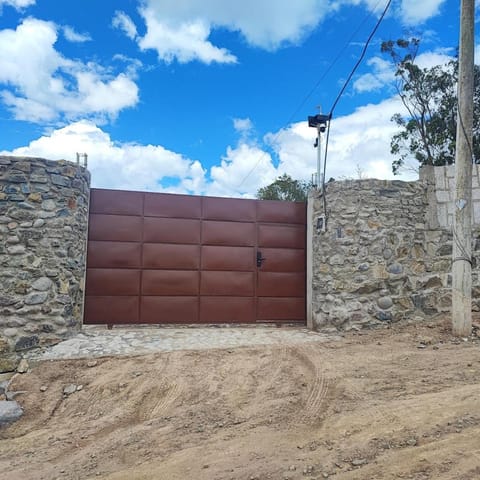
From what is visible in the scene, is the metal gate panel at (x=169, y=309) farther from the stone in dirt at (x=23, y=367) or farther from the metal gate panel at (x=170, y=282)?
the stone in dirt at (x=23, y=367)

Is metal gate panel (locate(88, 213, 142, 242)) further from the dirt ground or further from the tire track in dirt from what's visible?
the tire track in dirt

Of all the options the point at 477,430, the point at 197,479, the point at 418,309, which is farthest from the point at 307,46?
the point at 197,479

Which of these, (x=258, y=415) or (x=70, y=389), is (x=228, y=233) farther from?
(x=258, y=415)

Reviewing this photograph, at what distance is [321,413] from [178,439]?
1.07 metres

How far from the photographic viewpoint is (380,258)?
5.52m

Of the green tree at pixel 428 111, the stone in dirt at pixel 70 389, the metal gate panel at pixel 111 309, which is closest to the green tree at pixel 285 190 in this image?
the green tree at pixel 428 111

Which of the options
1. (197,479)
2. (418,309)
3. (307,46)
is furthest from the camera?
(307,46)

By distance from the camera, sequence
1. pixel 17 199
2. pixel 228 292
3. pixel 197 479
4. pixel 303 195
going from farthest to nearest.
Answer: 1. pixel 303 195
2. pixel 228 292
3. pixel 17 199
4. pixel 197 479

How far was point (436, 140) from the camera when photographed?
1449 cm

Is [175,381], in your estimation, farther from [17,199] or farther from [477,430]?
[17,199]

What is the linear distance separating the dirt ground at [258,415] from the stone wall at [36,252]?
0.62 metres

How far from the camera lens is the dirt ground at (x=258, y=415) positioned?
2402 mm

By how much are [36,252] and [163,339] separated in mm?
1794

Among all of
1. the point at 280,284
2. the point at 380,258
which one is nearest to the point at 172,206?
the point at 280,284
